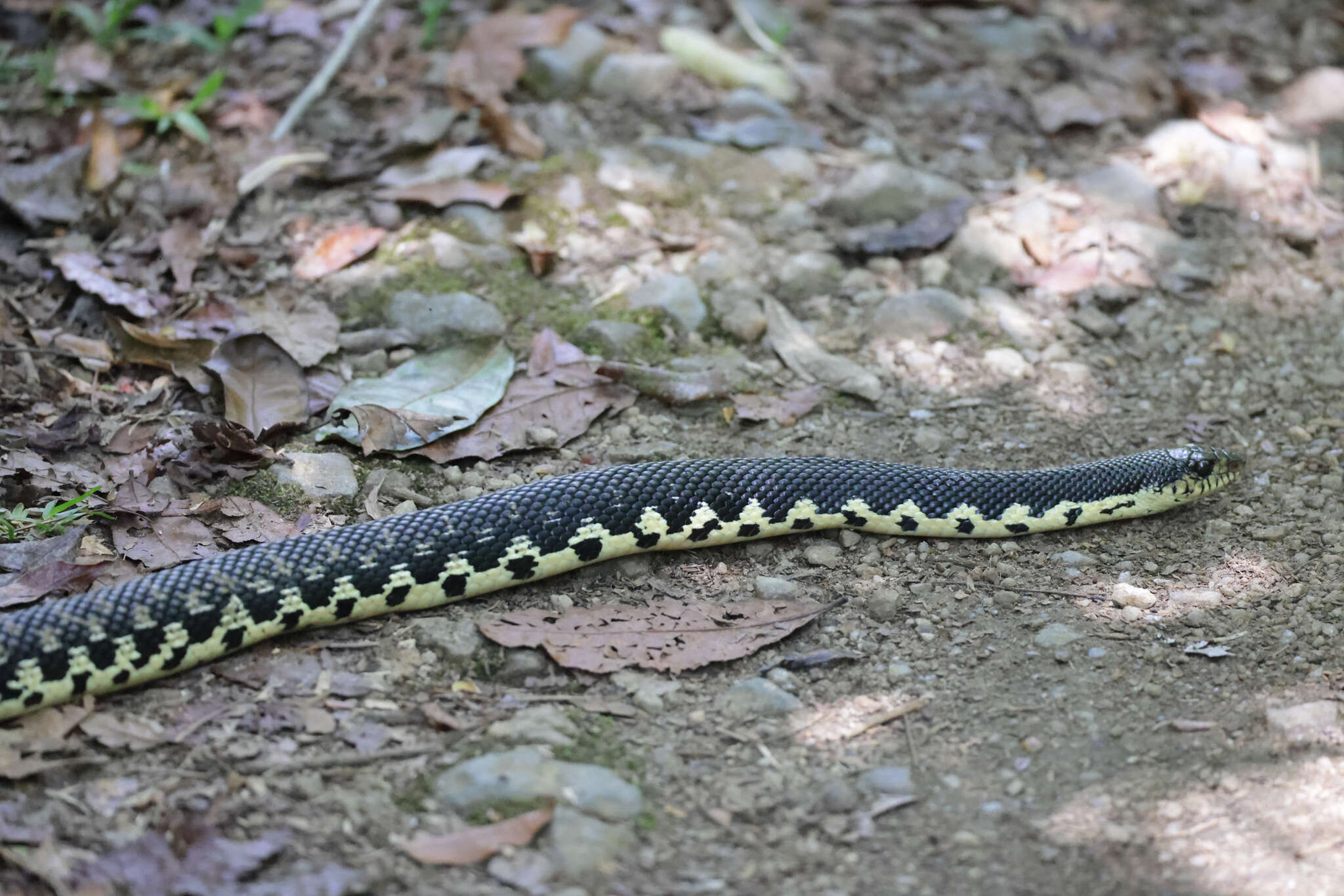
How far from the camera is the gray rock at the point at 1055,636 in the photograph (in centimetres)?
580

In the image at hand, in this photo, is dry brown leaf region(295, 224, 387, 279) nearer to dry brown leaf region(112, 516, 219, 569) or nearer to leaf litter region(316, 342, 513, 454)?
leaf litter region(316, 342, 513, 454)

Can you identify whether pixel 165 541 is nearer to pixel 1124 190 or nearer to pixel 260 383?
pixel 260 383

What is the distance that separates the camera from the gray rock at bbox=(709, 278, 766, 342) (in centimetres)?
805

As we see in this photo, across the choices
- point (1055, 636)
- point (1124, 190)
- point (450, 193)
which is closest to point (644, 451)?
point (1055, 636)

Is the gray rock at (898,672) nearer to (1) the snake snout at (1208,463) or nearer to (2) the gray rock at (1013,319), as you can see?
(1) the snake snout at (1208,463)

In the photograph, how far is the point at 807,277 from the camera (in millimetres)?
8484

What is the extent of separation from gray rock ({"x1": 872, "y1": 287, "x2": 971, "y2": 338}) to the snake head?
1862 millimetres

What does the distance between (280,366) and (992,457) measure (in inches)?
171

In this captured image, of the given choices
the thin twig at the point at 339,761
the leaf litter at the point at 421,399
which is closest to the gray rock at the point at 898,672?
the thin twig at the point at 339,761

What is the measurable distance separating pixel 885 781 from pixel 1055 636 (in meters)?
1.40

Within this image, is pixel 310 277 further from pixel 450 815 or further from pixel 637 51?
pixel 450 815

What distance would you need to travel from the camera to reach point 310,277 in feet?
26.6

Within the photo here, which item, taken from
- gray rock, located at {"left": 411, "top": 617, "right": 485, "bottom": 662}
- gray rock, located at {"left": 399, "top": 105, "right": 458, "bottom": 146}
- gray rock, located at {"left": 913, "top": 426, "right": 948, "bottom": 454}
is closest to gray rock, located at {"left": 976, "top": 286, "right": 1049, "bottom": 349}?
gray rock, located at {"left": 913, "top": 426, "right": 948, "bottom": 454}

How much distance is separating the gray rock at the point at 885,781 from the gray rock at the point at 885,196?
5020 mm
